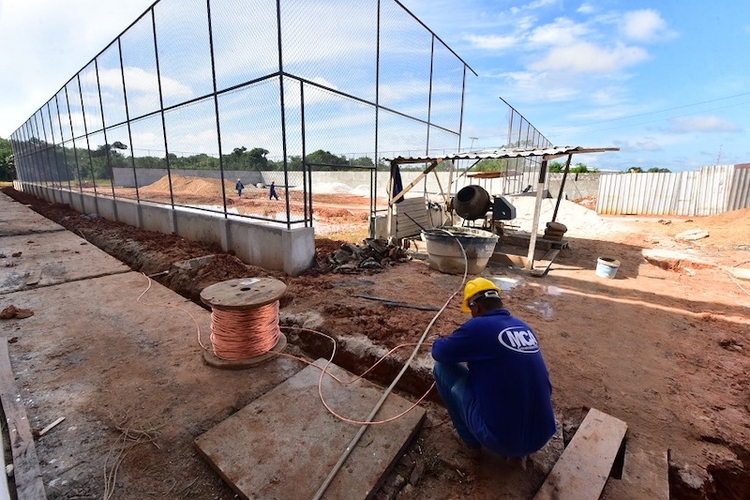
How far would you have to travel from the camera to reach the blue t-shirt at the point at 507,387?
195 cm

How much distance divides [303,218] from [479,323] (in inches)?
195

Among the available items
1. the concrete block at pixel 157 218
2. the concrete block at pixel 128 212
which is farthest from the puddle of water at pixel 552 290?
the concrete block at pixel 128 212

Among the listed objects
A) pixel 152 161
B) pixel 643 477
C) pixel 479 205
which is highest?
pixel 152 161

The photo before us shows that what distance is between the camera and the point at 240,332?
3254 mm

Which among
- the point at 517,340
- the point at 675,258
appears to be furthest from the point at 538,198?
the point at 517,340

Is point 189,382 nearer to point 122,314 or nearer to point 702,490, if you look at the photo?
point 122,314

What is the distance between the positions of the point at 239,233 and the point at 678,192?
67.8 ft

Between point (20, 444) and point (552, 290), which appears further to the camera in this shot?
point (552, 290)

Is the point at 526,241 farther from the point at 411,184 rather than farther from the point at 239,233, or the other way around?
the point at 239,233

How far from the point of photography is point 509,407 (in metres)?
1.95

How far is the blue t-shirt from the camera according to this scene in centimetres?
195

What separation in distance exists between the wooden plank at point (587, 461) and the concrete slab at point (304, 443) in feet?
3.21

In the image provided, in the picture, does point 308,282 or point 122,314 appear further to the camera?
point 308,282

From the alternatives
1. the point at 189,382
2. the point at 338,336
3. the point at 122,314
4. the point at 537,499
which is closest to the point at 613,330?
the point at 537,499
